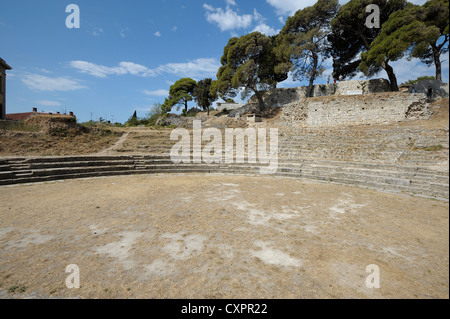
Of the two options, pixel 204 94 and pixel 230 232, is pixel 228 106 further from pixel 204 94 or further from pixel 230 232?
pixel 230 232

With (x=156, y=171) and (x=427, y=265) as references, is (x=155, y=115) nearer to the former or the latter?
(x=156, y=171)

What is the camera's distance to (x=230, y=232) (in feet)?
12.5

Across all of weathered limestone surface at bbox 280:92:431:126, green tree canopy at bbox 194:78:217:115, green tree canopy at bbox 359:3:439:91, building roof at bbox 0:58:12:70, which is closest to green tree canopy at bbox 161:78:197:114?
green tree canopy at bbox 194:78:217:115

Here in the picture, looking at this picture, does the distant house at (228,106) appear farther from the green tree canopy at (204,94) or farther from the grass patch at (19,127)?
the grass patch at (19,127)

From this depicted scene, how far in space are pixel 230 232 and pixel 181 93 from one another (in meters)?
40.8

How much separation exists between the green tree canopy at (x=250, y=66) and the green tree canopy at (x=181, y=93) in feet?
49.9

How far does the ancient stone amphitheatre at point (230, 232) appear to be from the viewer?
2.38m

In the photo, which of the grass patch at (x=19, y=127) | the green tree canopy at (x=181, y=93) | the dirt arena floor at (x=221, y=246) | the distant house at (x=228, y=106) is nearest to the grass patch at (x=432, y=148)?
the dirt arena floor at (x=221, y=246)

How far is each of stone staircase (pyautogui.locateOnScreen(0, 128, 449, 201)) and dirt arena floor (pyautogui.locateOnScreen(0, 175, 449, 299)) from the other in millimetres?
1491

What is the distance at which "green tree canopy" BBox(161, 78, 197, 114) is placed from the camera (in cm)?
3991

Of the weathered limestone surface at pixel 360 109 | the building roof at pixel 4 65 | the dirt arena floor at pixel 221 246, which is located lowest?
the dirt arena floor at pixel 221 246

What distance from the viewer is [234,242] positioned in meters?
3.44

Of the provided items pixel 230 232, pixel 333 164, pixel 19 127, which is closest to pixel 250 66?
pixel 333 164

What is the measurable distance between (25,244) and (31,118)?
14.1m
